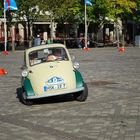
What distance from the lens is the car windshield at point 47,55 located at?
1323 cm

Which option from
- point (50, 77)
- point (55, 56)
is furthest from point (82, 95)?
point (55, 56)

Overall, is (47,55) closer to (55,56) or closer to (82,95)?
(55,56)

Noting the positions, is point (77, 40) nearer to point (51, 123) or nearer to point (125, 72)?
point (125, 72)

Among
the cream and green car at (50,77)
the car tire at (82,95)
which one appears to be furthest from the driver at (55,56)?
the car tire at (82,95)

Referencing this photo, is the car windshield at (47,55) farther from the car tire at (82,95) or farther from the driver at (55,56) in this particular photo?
the car tire at (82,95)

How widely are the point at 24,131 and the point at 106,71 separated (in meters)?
12.7

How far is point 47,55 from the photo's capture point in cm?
1335

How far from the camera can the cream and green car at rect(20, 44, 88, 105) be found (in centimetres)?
1259

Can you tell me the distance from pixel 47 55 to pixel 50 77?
0.95 metres

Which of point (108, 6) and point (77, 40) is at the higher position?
point (108, 6)

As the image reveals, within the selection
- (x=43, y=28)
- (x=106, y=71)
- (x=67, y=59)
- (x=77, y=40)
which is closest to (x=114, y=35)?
(x=43, y=28)

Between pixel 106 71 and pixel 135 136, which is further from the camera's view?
pixel 106 71

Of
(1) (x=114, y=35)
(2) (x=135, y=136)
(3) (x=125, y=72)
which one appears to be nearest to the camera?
(2) (x=135, y=136)

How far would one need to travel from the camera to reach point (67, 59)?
13.4 metres
